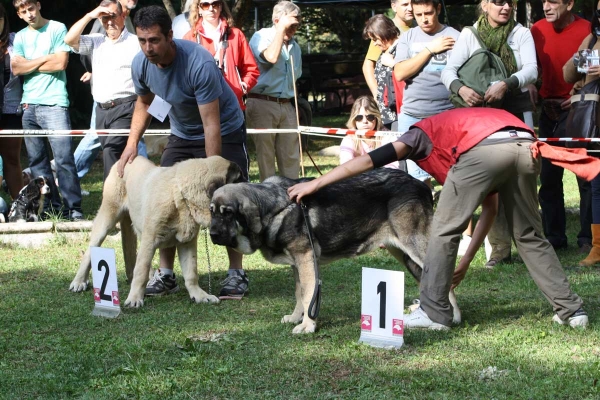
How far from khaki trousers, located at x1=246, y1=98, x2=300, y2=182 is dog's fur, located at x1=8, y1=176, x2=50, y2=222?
8.49ft

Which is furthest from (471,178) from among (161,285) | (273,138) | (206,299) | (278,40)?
(273,138)

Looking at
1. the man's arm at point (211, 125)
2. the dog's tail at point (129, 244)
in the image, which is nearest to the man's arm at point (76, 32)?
the dog's tail at point (129, 244)

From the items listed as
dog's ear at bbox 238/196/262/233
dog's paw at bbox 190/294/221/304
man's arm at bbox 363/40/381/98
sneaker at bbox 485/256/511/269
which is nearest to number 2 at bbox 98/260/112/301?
dog's paw at bbox 190/294/221/304

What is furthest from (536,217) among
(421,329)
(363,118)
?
(363,118)

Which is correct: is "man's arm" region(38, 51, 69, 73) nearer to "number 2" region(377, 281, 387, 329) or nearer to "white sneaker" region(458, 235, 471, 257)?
"white sneaker" region(458, 235, 471, 257)

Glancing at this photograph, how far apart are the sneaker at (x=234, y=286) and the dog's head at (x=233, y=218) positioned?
4.55 ft

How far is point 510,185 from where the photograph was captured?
4.86 meters

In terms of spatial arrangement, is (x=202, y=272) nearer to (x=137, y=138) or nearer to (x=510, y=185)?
(x=137, y=138)

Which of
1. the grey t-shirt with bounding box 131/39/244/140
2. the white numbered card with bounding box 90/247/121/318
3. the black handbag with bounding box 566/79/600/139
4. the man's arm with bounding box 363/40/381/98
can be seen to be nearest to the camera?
the white numbered card with bounding box 90/247/121/318

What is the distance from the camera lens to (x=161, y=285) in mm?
6605

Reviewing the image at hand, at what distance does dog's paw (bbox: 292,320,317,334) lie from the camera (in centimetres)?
519

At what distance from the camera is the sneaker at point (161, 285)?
6578 mm

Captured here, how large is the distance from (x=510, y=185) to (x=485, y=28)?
244cm

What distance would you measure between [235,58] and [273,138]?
208 centimetres
